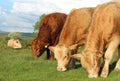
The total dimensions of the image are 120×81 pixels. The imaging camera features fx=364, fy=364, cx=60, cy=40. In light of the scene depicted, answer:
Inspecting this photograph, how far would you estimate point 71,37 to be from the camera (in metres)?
17.9

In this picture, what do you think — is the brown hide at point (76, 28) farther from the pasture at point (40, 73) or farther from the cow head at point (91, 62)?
the cow head at point (91, 62)

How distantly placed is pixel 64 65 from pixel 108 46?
2.49 m

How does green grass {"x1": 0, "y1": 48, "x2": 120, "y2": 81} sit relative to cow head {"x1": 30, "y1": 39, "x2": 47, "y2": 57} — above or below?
above

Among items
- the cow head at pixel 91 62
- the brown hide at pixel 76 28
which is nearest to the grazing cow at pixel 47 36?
the brown hide at pixel 76 28

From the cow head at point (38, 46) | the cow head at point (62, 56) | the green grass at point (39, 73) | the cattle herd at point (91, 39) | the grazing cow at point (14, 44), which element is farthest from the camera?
the grazing cow at point (14, 44)

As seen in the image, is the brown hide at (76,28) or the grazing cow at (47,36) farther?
the grazing cow at (47,36)

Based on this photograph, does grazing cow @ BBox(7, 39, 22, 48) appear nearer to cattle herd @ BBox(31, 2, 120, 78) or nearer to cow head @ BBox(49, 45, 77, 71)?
cattle herd @ BBox(31, 2, 120, 78)

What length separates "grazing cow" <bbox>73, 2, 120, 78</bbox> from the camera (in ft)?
49.8

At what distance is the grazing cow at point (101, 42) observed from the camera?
49.8 feet

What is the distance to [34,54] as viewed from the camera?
23.4 m

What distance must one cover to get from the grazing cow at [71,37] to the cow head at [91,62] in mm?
1978

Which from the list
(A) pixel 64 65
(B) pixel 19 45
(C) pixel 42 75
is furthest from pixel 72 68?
(B) pixel 19 45

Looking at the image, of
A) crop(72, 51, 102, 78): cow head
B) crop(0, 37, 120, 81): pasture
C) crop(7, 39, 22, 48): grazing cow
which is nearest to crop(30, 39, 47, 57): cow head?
crop(0, 37, 120, 81): pasture

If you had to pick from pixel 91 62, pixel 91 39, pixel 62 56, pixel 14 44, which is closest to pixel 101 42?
pixel 91 39
